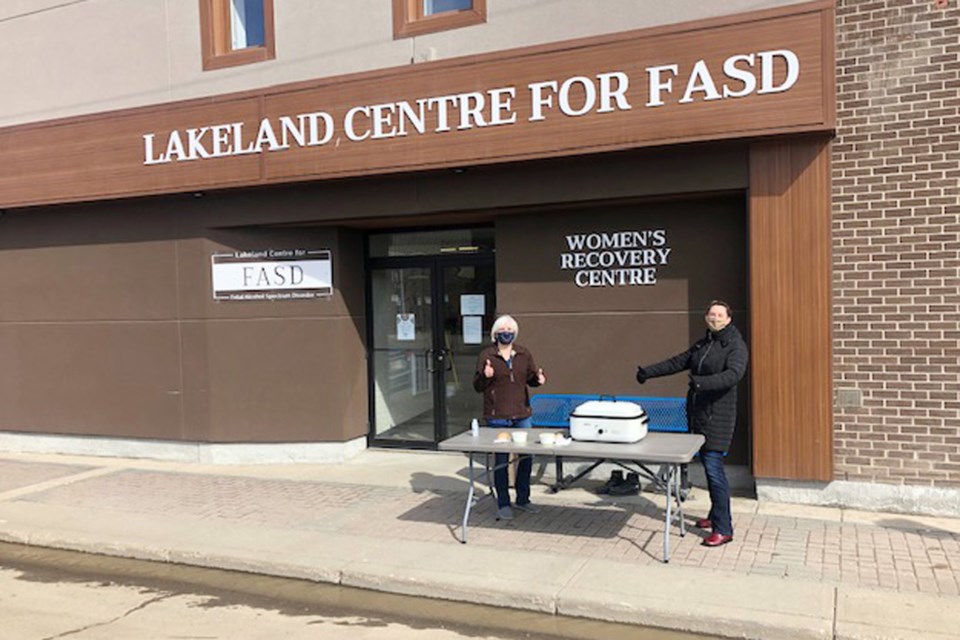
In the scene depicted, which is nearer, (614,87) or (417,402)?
(614,87)

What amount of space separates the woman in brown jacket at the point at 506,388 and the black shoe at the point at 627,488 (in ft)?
2.72

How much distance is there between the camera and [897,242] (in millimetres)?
5906

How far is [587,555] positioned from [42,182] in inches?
296

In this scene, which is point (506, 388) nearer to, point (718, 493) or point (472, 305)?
point (718, 493)

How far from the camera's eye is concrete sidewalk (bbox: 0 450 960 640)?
14.0 feet

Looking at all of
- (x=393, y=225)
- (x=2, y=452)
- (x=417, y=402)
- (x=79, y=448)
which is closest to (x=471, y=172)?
(x=393, y=225)

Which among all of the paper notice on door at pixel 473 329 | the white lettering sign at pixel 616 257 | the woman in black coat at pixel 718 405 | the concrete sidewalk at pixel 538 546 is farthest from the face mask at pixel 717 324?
the paper notice on door at pixel 473 329

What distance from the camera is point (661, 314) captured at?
6.95 m

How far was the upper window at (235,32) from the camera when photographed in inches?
318

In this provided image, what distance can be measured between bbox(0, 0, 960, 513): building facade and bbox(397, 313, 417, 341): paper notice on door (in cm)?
4

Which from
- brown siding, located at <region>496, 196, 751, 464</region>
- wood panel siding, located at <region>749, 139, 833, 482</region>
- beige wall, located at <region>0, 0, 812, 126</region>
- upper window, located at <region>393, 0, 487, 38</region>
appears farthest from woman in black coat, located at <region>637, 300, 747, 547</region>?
upper window, located at <region>393, 0, 487, 38</region>

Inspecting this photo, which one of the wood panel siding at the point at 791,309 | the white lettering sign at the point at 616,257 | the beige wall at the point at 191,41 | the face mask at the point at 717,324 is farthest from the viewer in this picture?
the white lettering sign at the point at 616,257

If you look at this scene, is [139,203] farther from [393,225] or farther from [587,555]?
[587,555]

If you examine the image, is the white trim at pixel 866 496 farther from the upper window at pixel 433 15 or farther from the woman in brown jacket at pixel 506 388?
the upper window at pixel 433 15
